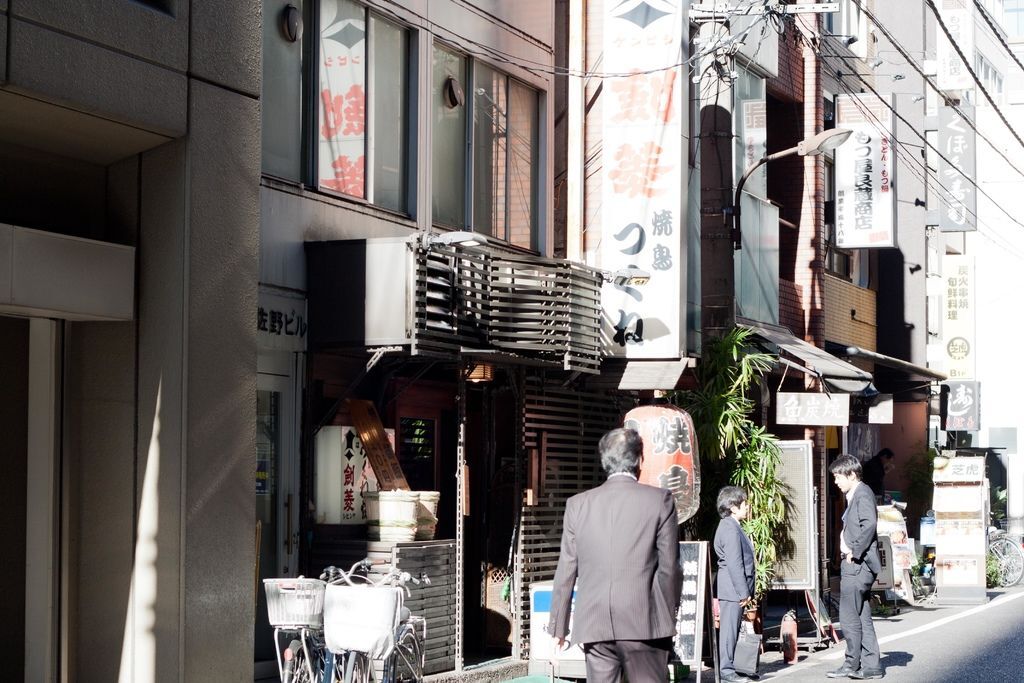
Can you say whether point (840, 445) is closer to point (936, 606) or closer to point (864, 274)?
point (864, 274)

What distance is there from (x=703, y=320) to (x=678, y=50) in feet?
10.2

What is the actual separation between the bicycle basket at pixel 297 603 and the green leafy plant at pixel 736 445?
7688 millimetres

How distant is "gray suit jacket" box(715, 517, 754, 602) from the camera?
13688 mm

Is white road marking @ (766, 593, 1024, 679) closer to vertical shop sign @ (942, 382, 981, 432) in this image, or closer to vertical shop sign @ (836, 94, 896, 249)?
vertical shop sign @ (836, 94, 896, 249)

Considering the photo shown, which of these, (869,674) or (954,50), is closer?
(869,674)

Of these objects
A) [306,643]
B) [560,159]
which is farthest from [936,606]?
[306,643]

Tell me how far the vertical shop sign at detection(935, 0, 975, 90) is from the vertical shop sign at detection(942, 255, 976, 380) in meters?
4.47

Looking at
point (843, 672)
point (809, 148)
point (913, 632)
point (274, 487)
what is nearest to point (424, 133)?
point (274, 487)

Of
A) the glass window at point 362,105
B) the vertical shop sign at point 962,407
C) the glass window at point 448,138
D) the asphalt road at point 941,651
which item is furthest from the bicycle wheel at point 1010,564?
the glass window at point 362,105

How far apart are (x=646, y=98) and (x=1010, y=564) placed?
43.3 ft

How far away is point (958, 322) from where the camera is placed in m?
32.6

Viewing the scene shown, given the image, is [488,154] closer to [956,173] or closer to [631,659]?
[631,659]

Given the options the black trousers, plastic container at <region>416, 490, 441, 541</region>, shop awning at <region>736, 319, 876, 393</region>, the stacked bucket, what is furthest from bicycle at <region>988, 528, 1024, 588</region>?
the black trousers

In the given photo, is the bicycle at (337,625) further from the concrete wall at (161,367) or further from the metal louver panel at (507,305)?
the metal louver panel at (507,305)
